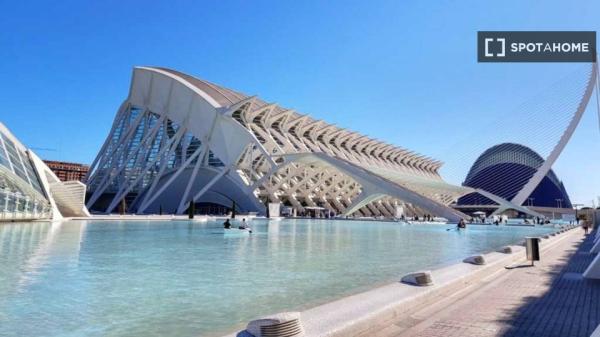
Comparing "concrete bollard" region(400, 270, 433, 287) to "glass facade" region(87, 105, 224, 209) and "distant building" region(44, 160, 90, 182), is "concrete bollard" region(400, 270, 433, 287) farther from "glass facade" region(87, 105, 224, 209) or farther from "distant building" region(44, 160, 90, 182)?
"distant building" region(44, 160, 90, 182)

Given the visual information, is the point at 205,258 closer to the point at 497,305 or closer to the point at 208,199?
the point at 497,305

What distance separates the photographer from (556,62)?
14555 mm

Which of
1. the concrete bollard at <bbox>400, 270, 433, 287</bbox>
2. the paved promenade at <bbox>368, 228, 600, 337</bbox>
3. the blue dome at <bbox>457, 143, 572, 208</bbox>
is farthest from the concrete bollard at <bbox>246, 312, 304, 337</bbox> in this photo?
the blue dome at <bbox>457, 143, 572, 208</bbox>

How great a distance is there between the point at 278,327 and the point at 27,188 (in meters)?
26.8

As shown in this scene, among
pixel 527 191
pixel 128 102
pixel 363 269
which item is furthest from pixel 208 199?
pixel 363 269

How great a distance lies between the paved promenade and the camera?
4809 mm

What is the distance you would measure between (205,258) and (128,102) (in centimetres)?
6171

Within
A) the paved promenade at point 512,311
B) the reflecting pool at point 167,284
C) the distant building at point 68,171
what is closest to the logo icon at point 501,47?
the reflecting pool at point 167,284

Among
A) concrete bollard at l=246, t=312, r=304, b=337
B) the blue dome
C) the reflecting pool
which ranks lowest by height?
the reflecting pool

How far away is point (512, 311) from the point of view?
5746 millimetres

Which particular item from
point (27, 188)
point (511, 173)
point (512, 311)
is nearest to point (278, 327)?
point (512, 311)

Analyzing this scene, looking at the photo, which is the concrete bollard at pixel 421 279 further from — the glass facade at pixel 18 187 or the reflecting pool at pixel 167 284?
the glass facade at pixel 18 187

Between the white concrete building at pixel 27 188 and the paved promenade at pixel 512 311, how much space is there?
24656 millimetres

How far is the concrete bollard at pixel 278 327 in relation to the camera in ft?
13.1
